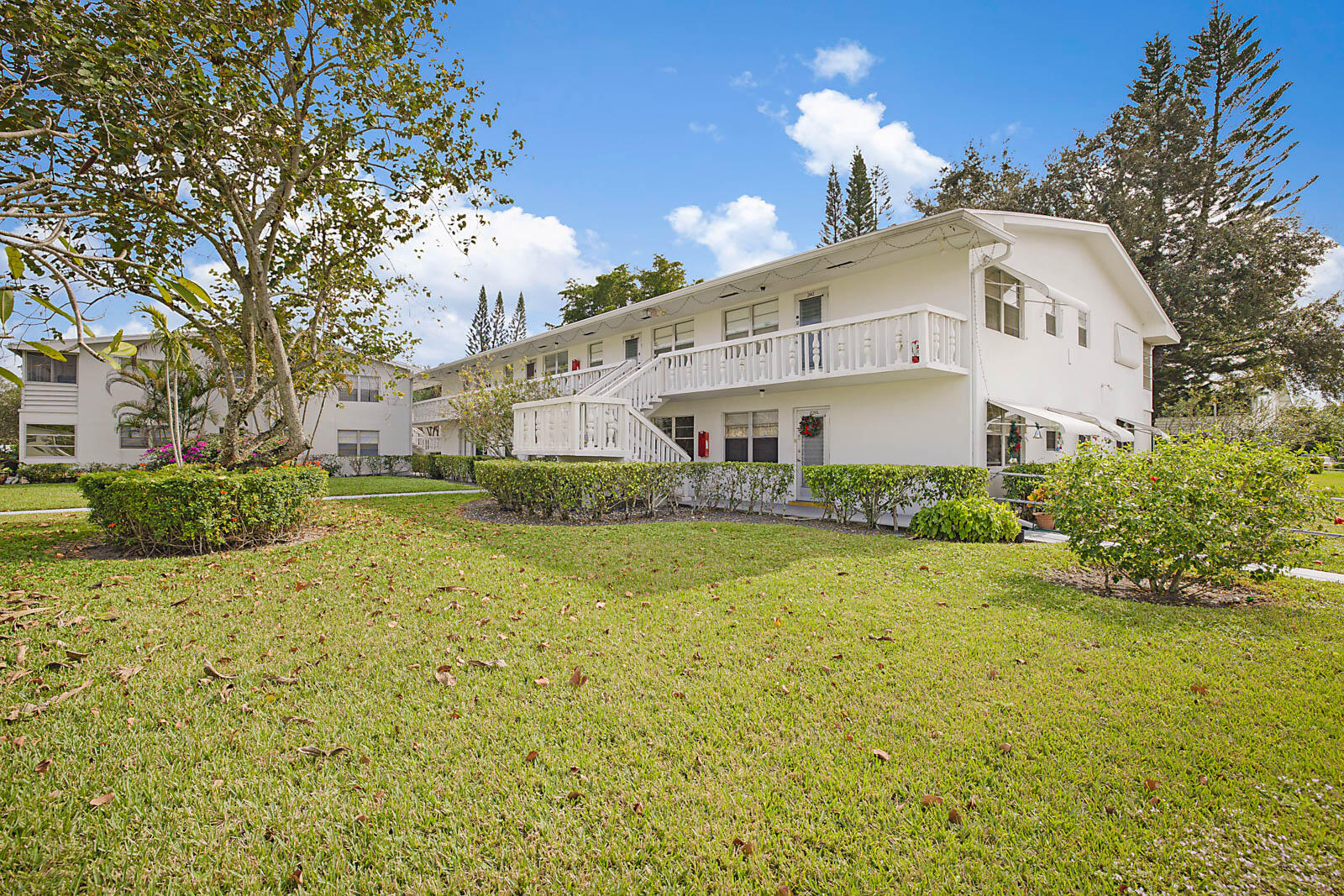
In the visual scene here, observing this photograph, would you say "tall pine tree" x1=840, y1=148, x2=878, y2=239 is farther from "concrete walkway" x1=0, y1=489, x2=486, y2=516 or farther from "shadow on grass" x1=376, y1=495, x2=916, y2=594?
"shadow on grass" x1=376, y1=495, x2=916, y2=594

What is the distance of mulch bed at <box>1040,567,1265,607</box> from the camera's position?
6.47 metres

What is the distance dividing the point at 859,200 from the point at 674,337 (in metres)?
24.4

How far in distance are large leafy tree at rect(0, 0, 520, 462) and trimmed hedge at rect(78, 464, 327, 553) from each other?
72.8 inches

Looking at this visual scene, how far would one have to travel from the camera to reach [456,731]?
3.59 metres

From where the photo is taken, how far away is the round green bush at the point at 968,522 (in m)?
9.92

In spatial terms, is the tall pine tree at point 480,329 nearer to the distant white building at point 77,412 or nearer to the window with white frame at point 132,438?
the distant white building at point 77,412

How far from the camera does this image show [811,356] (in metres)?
13.0

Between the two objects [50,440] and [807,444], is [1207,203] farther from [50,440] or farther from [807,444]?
[50,440]

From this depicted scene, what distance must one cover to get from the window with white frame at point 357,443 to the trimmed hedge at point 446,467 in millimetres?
2182

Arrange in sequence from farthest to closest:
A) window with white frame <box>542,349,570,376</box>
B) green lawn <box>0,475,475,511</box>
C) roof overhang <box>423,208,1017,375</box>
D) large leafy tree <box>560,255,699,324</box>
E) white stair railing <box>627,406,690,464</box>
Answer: large leafy tree <box>560,255,699,324</box> < window with white frame <box>542,349,570,376</box> < green lawn <box>0,475,475,511</box> < white stair railing <box>627,406,690,464</box> < roof overhang <box>423,208,1017,375</box>

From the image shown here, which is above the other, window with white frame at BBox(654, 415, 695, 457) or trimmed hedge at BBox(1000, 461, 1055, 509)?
window with white frame at BBox(654, 415, 695, 457)

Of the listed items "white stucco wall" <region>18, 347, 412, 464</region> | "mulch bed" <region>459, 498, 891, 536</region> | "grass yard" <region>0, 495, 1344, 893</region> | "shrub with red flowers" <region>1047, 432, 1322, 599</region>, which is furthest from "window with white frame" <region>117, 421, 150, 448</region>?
"shrub with red flowers" <region>1047, 432, 1322, 599</region>

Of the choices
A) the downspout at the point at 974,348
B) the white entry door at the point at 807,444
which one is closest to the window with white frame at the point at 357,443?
the white entry door at the point at 807,444

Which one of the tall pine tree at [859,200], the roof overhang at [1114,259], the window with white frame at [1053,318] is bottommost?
the window with white frame at [1053,318]
